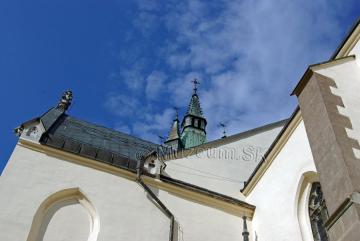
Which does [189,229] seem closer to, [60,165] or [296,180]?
[296,180]

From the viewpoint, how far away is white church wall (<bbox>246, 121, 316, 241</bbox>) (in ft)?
26.7

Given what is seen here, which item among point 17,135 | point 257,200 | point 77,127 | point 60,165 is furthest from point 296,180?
point 77,127

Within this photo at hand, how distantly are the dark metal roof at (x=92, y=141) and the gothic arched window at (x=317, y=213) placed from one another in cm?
365

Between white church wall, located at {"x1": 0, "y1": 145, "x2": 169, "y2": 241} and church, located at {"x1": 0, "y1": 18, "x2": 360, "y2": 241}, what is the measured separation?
2cm

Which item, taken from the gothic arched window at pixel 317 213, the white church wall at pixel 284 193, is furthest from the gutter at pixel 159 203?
the gothic arched window at pixel 317 213

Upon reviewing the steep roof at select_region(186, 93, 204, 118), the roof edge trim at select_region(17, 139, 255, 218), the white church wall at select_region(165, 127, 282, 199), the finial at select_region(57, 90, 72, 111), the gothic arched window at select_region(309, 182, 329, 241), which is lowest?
the gothic arched window at select_region(309, 182, 329, 241)

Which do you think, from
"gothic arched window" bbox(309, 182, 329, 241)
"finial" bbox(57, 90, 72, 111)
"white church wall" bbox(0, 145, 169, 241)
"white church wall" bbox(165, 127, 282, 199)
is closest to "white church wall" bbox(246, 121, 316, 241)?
"gothic arched window" bbox(309, 182, 329, 241)

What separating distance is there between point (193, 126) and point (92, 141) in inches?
445

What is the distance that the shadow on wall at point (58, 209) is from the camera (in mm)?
7691

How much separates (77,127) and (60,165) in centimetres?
363

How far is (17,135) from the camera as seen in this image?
29.9 feet

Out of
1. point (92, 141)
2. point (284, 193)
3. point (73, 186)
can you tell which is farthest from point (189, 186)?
point (92, 141)

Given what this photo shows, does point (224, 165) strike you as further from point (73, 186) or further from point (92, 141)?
point (73, 186)

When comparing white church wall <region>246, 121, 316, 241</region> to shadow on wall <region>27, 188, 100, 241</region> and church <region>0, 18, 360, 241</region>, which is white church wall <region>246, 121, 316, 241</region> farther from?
shadow on wall <region>27, 188, 100, 241</region>
